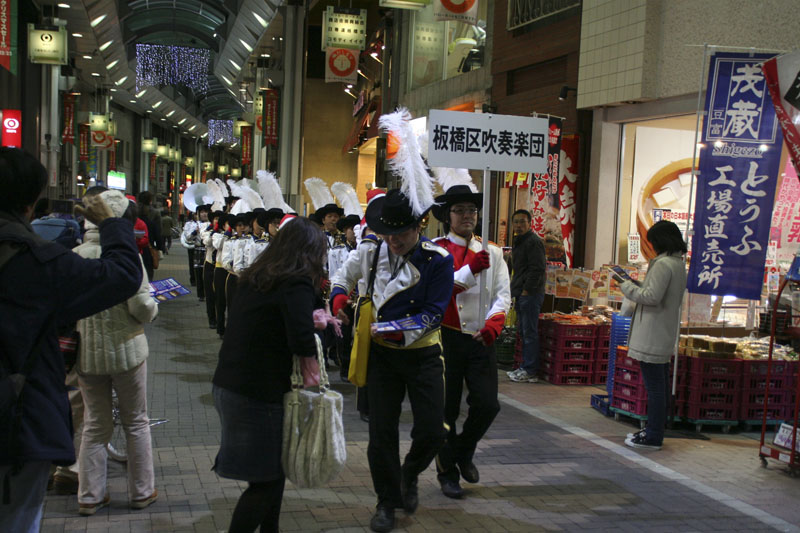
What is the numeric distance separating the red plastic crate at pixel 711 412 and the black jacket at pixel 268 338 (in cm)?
498

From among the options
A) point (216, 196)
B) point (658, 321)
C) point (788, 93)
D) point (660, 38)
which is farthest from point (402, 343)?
point (216, 196)

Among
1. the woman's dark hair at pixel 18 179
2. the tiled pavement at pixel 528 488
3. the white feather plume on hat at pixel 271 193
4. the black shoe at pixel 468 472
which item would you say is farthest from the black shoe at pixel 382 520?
the white feather plume on hat at pixel 271 193

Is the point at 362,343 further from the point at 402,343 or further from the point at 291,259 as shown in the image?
the point at 291,259

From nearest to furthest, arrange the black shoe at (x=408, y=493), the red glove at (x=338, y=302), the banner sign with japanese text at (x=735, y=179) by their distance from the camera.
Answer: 1. the red glove at (x=338, y=302)
2. the black shoe at (x=408, y=493)
3. the banner sign with japanese text at (x=735, y=179)

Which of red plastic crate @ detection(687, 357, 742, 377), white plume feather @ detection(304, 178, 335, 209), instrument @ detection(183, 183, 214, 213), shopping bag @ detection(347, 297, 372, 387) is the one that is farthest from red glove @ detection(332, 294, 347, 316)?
instrument @ detection(183, 183, 214, 213)

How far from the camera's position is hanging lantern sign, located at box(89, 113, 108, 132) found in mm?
32062

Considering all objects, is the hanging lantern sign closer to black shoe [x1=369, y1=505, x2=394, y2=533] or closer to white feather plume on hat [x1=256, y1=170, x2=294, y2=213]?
white feather plume on hat [x1=256, y1=170, x2=294, y2=213]

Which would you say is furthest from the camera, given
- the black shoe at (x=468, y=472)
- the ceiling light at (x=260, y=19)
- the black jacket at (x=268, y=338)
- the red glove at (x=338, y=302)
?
the ceiling light at (x=260, y=19)

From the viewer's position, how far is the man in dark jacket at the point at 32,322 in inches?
93.6

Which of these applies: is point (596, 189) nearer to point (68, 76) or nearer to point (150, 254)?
point (150, 254)

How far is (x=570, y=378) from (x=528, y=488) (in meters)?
4.06

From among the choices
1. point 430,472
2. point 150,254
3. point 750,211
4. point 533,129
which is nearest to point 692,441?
point 750,211

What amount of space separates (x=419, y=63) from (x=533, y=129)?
45.8 ft

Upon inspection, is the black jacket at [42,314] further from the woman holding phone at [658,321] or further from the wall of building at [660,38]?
the wall of building at [660,38]
